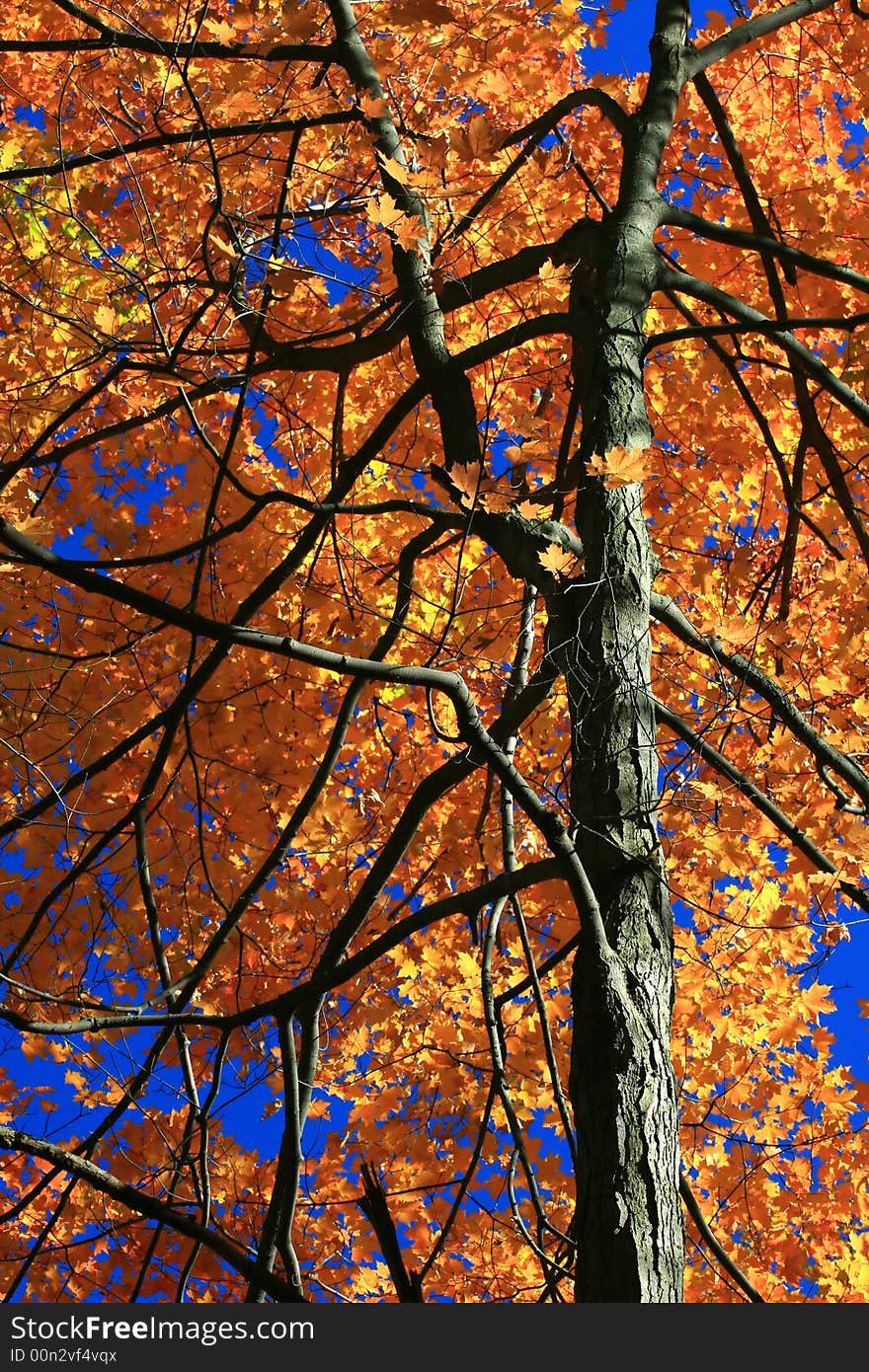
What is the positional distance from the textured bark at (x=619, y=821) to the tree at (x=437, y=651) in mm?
12

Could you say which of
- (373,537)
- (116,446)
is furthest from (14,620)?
(373,537)

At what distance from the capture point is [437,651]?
104 inches

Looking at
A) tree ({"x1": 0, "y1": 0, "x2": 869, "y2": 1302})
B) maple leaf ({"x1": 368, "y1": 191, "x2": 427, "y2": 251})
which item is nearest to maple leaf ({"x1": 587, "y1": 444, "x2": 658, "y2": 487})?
tree ({"x1": 0, "y1": 0, "x2": 869, "y2": 1302})

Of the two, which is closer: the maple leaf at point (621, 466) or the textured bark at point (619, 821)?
Result: the textured bark at point (619, 821)

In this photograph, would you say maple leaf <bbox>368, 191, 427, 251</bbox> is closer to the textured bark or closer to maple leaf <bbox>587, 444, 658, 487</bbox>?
maple leaf <bbox>587, 444, 658, 487</bbox>

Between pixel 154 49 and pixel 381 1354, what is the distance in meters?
3.86

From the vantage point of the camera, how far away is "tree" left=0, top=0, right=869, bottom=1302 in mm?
2963

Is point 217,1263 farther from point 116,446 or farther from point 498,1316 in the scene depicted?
point 116,446

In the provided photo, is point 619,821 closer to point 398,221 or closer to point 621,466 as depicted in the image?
point 621,466

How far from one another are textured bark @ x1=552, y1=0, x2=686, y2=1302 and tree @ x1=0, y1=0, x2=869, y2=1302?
12 millimetres

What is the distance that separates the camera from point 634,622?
3.24 metres

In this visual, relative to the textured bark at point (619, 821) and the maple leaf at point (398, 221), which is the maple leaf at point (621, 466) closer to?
the textured bark at point (619, 821)

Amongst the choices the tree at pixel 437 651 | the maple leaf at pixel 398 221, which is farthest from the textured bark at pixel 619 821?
the maple leaf at pixel 398 221

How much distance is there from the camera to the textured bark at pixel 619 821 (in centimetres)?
241
